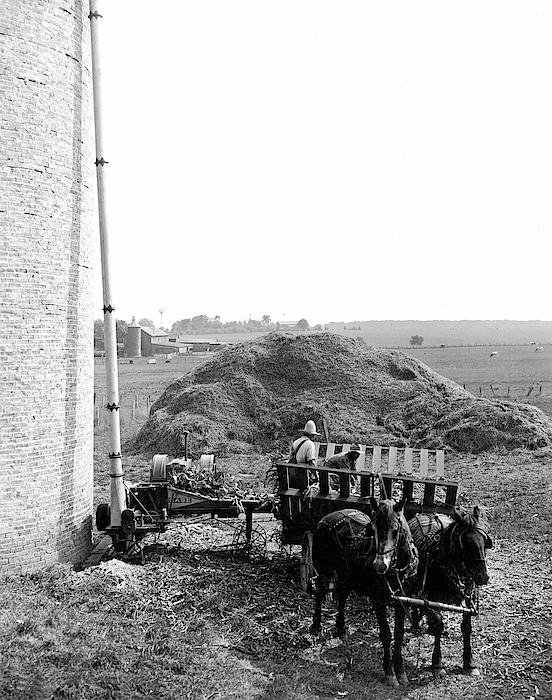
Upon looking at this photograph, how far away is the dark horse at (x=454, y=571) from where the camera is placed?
7852mm

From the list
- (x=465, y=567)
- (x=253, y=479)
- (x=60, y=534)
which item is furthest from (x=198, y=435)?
(x=465, y=567)

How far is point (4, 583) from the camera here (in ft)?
32.4

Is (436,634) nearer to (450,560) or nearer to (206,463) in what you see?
(450,560)

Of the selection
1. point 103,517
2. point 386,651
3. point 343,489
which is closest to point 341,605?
point 386,651

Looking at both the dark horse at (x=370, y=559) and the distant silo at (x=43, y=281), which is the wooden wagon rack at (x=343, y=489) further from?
the distant silo at (x=43, y=281)

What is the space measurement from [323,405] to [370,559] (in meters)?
17.5

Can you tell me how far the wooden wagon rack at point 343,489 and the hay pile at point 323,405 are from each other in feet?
39.1

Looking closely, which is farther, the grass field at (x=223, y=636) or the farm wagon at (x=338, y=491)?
the farm wagon at (x=338, y=491)

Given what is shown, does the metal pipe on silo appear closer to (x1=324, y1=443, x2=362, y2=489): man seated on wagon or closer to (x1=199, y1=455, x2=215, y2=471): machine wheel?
(x1=199, y1=455, x2=215, y2=471): machine wheel

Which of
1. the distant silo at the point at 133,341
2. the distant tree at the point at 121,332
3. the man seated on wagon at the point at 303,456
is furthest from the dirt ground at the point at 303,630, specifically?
the distant tree at the point at 121,332

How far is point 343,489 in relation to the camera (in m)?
10.3

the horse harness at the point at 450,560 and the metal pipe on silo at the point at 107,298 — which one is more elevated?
the metal pipe on silo at the point at 107,298

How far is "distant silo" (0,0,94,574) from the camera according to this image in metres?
10.2

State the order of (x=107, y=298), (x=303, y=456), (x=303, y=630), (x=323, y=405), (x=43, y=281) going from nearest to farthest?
1. (x=303, y=630)
2. (x=43, y=281)
3. (x=303, y=456)
4. (x=107, y=298)
5. (x=323, y=405)
